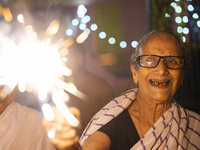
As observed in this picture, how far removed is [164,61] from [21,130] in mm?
907

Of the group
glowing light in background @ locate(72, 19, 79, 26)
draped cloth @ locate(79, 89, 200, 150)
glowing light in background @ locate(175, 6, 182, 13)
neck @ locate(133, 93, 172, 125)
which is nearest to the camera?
draped cloth @ locate(79, 89, 200, 150)

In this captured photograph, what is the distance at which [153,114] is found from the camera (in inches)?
45.1

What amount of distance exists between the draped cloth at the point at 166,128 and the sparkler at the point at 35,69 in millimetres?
182

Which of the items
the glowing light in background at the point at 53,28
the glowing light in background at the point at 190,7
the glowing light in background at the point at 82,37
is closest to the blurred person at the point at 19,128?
the glowing light in background at the point at 53,28

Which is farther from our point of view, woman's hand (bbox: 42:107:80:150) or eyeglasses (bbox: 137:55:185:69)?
eyeglasses (bbox: 137:55:185:69)

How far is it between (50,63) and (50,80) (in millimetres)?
108

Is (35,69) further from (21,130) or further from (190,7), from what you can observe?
(190,7)

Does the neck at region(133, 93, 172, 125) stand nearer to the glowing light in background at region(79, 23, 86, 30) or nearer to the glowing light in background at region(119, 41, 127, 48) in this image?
the glowing light in background at region(119, 41, 127, 48)

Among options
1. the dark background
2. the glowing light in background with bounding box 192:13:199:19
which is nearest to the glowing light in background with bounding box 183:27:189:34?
the dark background

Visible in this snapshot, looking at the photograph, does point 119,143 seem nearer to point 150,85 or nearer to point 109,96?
point 150,85

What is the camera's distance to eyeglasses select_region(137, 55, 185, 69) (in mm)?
1074

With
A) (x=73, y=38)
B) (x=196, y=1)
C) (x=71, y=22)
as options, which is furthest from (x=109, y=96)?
(x=196, y=1)

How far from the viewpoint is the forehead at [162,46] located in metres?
1.08

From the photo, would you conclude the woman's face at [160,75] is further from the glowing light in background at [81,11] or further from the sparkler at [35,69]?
the glowing light in background at [81,11]
